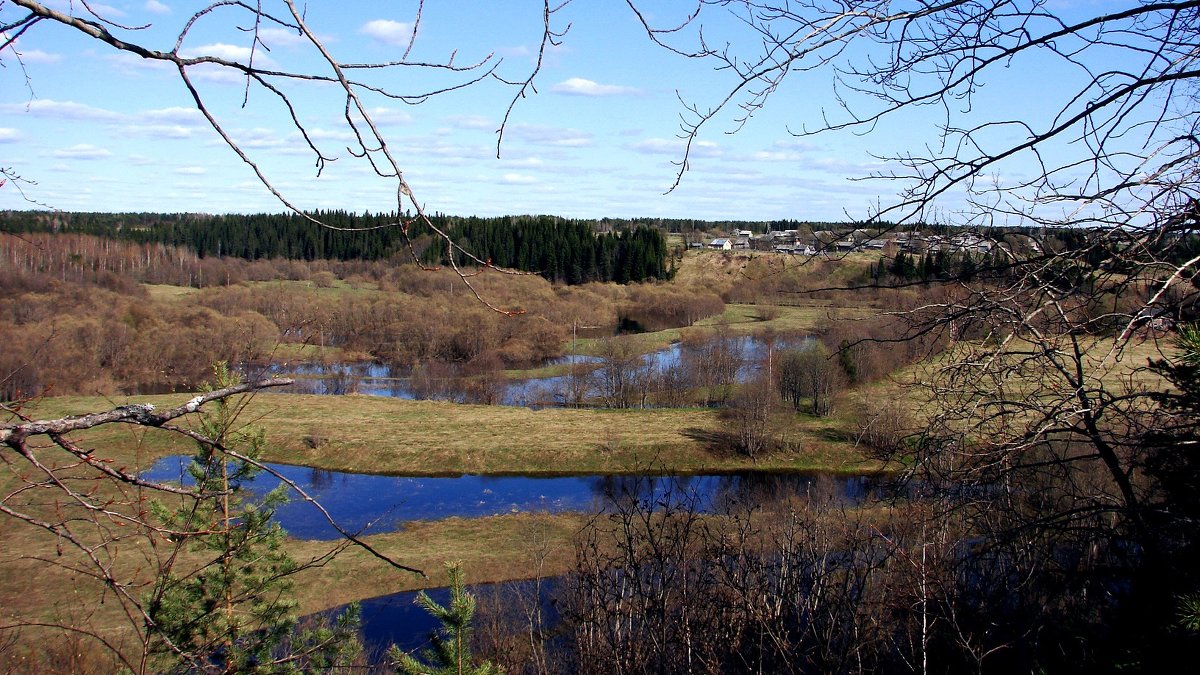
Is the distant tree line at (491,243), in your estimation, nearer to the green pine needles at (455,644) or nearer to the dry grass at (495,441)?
the dry grass at (495,441)

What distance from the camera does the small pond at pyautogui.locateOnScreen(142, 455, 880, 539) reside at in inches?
919

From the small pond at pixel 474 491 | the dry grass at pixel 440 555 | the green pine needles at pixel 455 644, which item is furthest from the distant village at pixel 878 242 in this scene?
the small pond at pixel 474 491

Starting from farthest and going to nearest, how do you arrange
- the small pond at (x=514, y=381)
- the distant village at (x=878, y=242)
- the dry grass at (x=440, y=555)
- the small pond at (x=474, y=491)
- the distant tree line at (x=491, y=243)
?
the distant tree line at (x=491, y=243), the small pond at (x=514, y=381), the small pond at (x=474, y=491), the dry grass at (x=440, y=555), the distant village at (x=878, y=242)

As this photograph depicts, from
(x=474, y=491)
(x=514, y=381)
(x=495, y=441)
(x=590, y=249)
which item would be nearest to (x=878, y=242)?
(x=474, y=491)

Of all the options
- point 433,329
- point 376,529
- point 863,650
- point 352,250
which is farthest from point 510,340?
point 863,650

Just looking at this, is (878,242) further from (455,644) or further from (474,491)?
(474,491)

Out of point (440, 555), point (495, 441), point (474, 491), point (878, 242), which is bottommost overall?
point (474, 491)

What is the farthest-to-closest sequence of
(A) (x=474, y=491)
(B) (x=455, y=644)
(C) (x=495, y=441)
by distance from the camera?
(C) (x=495, y=441) < (A) (x=474, y=491) < (B) (x=455, y=644)

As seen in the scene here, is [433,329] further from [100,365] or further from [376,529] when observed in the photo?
[376,529]

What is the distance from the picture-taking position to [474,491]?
2747 centimetres

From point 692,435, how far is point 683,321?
22665 mm

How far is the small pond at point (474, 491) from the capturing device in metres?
23.4

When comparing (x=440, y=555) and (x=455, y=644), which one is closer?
(x=455, y=644)

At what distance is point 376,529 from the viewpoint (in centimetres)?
2339
